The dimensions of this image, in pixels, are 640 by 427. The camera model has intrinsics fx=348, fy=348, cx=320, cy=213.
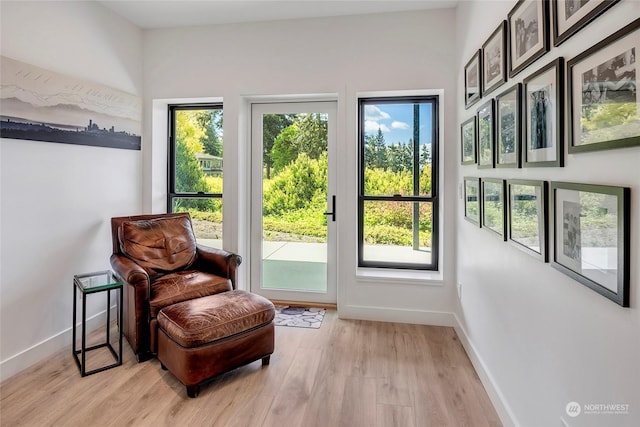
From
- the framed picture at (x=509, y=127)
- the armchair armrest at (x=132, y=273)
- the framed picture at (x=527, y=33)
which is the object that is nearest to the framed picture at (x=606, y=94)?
the framed picture at (x=527, y=33)

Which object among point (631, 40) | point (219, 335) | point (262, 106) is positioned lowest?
point (219, 335)

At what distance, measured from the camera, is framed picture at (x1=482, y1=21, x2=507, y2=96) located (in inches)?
69.6

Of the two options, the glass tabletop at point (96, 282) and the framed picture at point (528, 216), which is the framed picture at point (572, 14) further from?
the glass tabletop at point (96, 282)

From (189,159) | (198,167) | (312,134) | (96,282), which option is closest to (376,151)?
(312,134)

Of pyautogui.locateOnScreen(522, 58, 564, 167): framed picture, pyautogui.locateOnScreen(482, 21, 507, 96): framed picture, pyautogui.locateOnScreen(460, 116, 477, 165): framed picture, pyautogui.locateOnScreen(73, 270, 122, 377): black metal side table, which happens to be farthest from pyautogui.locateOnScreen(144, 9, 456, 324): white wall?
pyautogui.locateOnScreen(522, 58, 564, 167): framed picture

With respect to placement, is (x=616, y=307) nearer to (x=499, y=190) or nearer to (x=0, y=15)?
(x=499, y=190)

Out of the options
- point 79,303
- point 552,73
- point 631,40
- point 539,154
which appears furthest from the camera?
point 79,303

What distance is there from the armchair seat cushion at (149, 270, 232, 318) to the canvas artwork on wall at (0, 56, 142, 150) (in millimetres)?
1299

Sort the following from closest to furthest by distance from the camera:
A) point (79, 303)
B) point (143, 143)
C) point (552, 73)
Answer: point (552, 73) → point (79, 303) → point (143, 143)

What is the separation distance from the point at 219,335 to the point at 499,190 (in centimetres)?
178

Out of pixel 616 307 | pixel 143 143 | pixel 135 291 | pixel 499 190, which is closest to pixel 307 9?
pixel 143 143

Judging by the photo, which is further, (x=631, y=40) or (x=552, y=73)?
(x=552, y=73)

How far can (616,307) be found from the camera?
97 centimetres

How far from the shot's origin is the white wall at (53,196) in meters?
2.25
